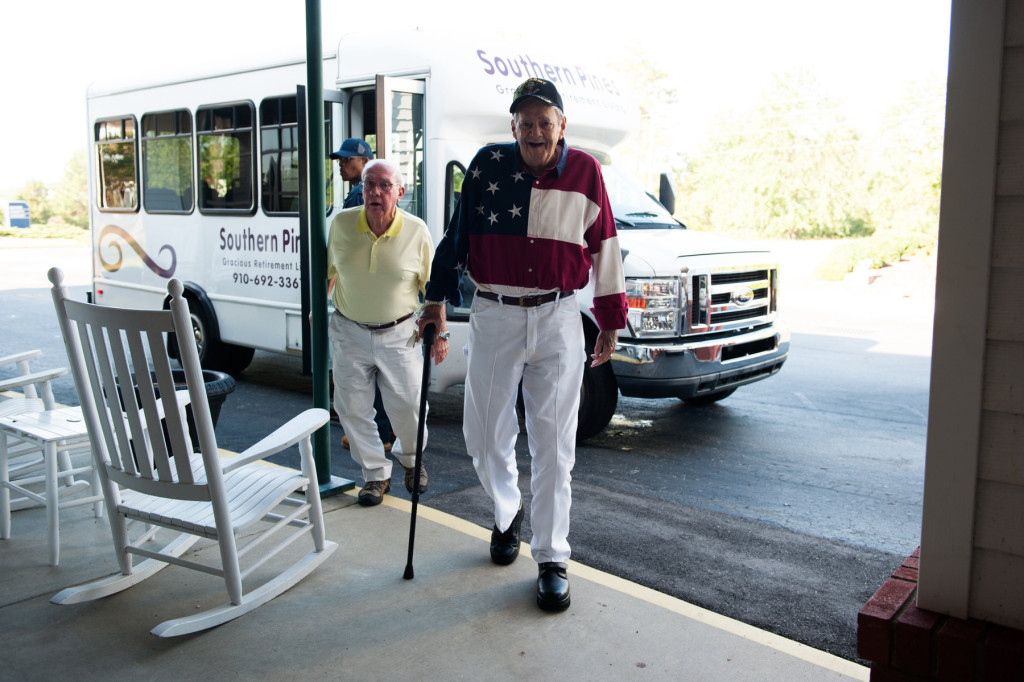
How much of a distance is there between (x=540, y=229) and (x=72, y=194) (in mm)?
81482

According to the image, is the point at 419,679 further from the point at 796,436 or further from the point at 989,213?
the point at 796,436

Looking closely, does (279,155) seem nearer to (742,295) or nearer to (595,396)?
(595,396)

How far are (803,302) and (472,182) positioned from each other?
54.1 ft

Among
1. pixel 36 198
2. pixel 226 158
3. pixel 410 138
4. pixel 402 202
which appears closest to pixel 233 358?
pixel 226 158

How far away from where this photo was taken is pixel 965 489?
1.97m

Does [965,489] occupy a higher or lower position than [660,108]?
lower

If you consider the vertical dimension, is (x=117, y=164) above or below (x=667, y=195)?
above

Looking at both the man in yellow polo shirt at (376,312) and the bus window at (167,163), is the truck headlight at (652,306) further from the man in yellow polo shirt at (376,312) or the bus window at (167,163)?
the bus window at (167,163)

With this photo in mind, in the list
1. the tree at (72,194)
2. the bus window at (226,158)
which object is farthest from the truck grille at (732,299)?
the tree at (72,194)

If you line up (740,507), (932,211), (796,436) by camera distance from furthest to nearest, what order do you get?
(932,211) < (796,436) < (740,507)

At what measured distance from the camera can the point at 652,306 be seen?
6012 mm

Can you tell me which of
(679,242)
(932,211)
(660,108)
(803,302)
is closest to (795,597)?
(679,242)

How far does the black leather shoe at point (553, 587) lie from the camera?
10.8 ft

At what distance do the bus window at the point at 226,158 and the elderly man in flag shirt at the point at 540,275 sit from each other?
4.86 m
